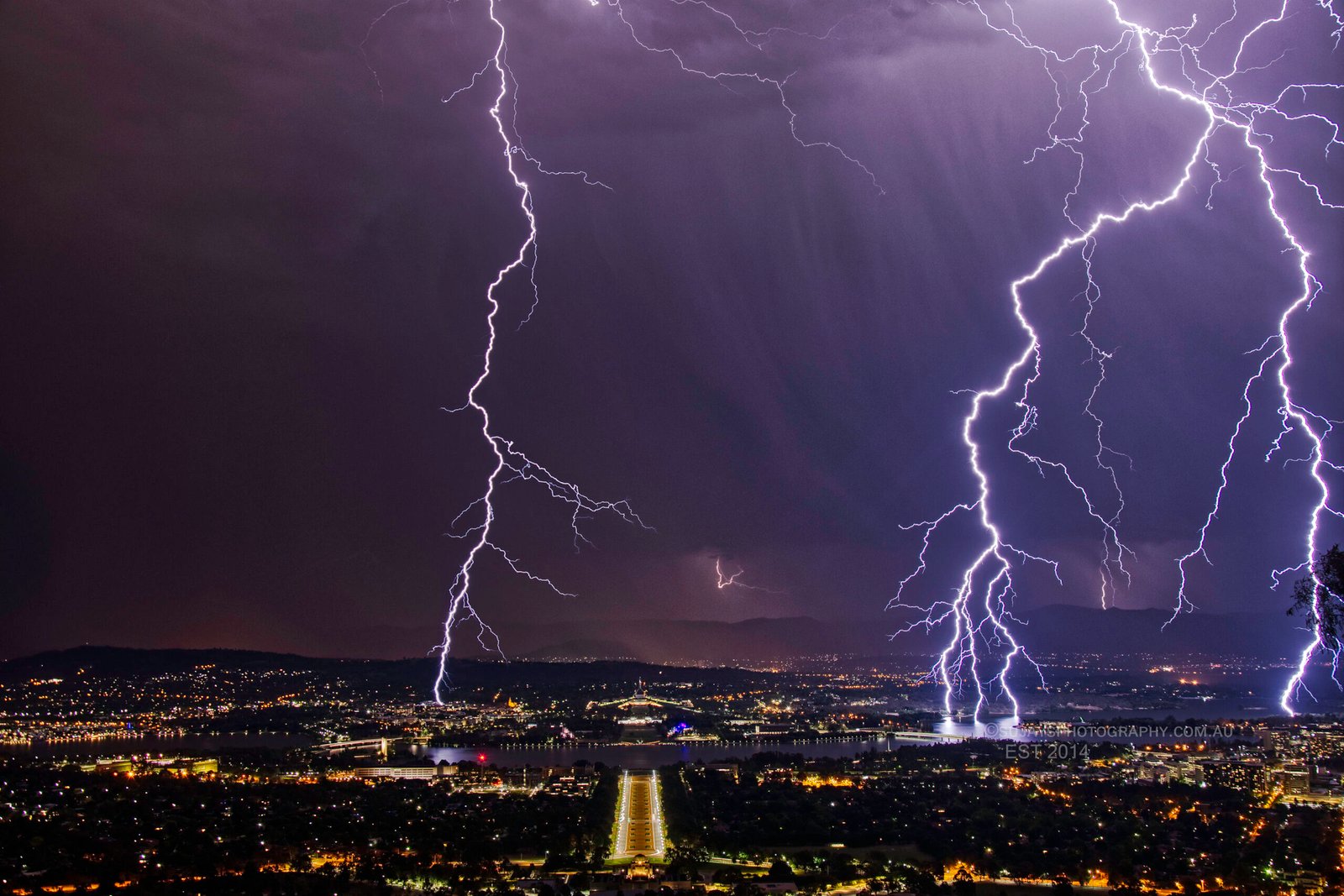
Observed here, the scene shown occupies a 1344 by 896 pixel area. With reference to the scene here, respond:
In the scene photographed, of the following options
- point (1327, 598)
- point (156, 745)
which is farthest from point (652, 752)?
point (1327, 598)

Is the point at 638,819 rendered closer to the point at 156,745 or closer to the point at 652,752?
the point at 652,752

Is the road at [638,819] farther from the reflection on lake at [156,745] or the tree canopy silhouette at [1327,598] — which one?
the reflection on lake at [156,745]

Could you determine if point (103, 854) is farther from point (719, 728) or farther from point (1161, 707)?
point (1161, 707)

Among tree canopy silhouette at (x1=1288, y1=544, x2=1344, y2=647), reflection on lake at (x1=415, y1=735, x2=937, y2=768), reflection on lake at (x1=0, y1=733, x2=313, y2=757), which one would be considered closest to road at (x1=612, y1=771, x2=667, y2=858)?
reflection on lake at (x1=415, y1=735, x2=937, y2=768)

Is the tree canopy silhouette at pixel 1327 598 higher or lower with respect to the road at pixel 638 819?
Answer: higher

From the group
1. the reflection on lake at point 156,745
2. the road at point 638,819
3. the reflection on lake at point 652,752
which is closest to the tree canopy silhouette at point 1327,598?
the road at point 638,819

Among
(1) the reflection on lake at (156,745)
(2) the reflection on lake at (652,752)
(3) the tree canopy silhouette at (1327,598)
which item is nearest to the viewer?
(3) the tree canopy silhouette at (1327,598)

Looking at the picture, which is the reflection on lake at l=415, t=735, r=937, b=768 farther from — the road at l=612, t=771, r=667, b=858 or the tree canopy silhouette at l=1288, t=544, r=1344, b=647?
the tree canopy silhouette at l=1288, t=544, r=1344, b=647

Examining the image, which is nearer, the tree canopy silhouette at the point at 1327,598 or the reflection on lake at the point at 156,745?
the tree canopy silhouette at the point at 1327,598

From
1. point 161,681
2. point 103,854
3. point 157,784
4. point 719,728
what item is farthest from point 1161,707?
point 161,681

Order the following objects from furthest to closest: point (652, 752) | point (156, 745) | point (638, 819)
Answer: point (156, 745) < point (652, 752) < point (638, 819)

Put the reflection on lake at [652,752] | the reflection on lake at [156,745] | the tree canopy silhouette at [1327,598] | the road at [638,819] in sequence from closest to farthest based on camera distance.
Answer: the tree canopy silhouette at [1327,598]
the road at [638,819]
the reflection on lake at [652,752]
the reflection on lake at [156,745]
